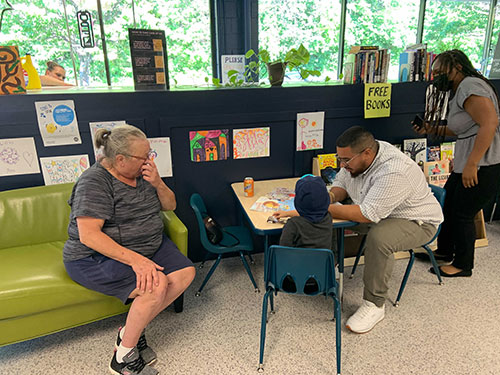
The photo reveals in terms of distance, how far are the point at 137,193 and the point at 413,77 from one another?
90.1 inches

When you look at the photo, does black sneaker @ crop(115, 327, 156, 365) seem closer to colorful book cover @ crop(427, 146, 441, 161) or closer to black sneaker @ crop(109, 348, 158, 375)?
black sneaker @ crop(109, 348, 158, 375)

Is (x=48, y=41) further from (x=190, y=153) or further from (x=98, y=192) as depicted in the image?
(x=98, y=192)

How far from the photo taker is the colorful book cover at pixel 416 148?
2893mm

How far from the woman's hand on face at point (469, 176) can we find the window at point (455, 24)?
178 inches

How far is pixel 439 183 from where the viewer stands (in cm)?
287

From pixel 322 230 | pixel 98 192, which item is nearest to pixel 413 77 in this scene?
pixel 322 230

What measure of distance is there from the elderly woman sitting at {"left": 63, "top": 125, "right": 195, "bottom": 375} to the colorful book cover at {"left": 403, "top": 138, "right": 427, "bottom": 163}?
2015 mm

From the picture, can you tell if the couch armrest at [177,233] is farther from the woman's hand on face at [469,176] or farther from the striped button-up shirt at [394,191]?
the woman's hand on face at [469,176]

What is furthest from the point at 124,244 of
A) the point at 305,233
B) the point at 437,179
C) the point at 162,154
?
the point at 437,179

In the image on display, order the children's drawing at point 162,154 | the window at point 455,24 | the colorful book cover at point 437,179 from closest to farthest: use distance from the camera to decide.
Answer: the children's drawing at point 162,154
the colorful book cover at point 437,179
the window at point 455,24

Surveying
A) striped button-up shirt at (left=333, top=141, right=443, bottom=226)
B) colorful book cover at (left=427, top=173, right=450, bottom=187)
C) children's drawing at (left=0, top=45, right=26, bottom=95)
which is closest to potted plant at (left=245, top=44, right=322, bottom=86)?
striped button-up shirt at (left=333, top=141, right=443, bottom=226)

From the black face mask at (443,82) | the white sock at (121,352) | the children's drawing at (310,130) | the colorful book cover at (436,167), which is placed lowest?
the white sock at (121,352)

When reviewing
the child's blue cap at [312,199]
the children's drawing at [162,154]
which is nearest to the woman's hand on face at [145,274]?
the child's blue cap at [312,199]

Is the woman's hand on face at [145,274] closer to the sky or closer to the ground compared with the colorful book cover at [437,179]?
closer to the ground
